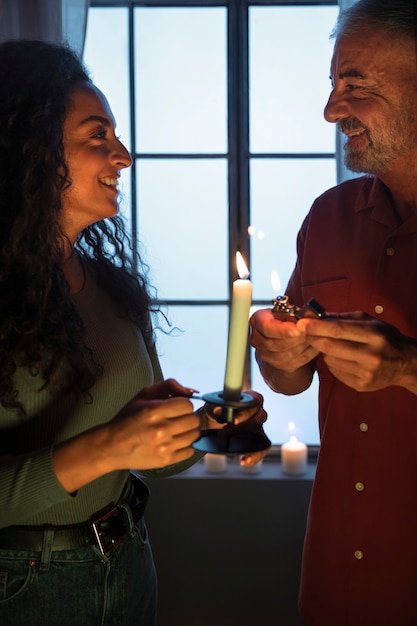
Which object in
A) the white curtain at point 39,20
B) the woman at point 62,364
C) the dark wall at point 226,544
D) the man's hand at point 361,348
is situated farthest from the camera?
the dark wall at point 226,544

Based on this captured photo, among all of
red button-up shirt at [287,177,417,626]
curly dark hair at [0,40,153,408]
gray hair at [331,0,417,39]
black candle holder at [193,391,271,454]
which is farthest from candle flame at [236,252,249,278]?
gray hair at [331,0,417,39]

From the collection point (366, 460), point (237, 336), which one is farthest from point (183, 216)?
point (237, 336)

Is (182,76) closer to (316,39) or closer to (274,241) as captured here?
(316,39)

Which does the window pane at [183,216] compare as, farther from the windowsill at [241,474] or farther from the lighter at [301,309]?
the lighter at [301,309]

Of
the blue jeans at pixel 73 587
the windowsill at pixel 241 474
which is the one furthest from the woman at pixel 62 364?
the windowsill at pixel 241 474

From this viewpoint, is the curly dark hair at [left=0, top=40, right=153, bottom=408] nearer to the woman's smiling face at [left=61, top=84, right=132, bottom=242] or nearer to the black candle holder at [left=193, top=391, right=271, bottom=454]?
the woman's smiling face at [left=61, top=84, right=132, bottom=242]

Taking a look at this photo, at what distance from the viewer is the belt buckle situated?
4.20ft

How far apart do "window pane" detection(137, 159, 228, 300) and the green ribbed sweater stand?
129 cm

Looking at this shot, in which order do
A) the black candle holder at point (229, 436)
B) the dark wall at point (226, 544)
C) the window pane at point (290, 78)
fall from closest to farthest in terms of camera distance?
the black candle holder at point (229, 436) → the dark wall at point (226, 544) → the window pane at point (290, 78)

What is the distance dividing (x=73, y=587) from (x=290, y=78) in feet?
7.19

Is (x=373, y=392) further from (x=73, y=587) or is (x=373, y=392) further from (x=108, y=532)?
(x=73, y=587)

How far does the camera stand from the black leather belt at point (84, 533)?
4.03 ft

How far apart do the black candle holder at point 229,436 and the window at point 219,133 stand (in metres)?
1.79

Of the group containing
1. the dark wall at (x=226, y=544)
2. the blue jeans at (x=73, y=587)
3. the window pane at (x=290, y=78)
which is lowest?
the dark wall at (x=226, y=544)
